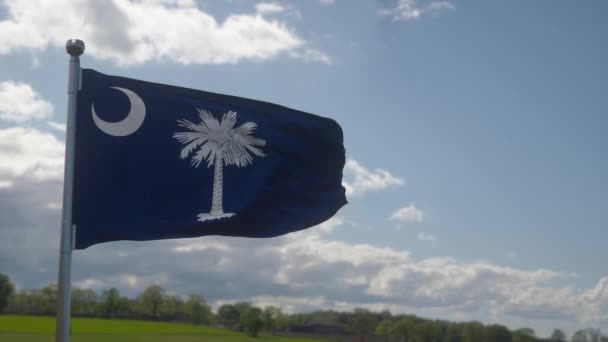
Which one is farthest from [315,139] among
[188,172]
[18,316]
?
[18,316]

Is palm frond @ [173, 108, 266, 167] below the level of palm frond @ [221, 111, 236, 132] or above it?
below

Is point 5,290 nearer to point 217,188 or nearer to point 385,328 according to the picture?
point 385,328

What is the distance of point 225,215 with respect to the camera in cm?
1106

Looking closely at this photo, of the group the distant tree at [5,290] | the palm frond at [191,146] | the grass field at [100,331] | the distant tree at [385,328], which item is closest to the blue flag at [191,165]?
the palm frond at [191,146]

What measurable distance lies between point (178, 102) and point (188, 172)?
1024 millimetres

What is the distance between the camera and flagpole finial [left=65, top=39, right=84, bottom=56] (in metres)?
9.80

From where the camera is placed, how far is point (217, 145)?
1112cm

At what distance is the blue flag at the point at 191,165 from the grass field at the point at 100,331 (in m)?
100

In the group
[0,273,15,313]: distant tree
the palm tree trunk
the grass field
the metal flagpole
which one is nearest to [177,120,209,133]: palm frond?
the palm tree trunk

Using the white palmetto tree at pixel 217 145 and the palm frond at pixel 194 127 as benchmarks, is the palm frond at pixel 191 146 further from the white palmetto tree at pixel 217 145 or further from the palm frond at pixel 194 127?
the palm frond at pixel 194 127

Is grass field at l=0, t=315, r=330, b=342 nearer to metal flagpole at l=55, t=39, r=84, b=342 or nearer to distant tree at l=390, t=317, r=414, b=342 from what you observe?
distant tree at l=390, t=317, r=414, b=342

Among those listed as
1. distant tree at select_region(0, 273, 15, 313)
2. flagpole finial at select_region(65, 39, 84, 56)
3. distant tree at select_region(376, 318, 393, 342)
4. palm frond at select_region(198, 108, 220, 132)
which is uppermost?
flagpole finial at select_region(65, 39, 84, 56)

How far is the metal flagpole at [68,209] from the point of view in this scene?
29.8 feet

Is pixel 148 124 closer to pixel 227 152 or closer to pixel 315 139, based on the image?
pixel 227 152
